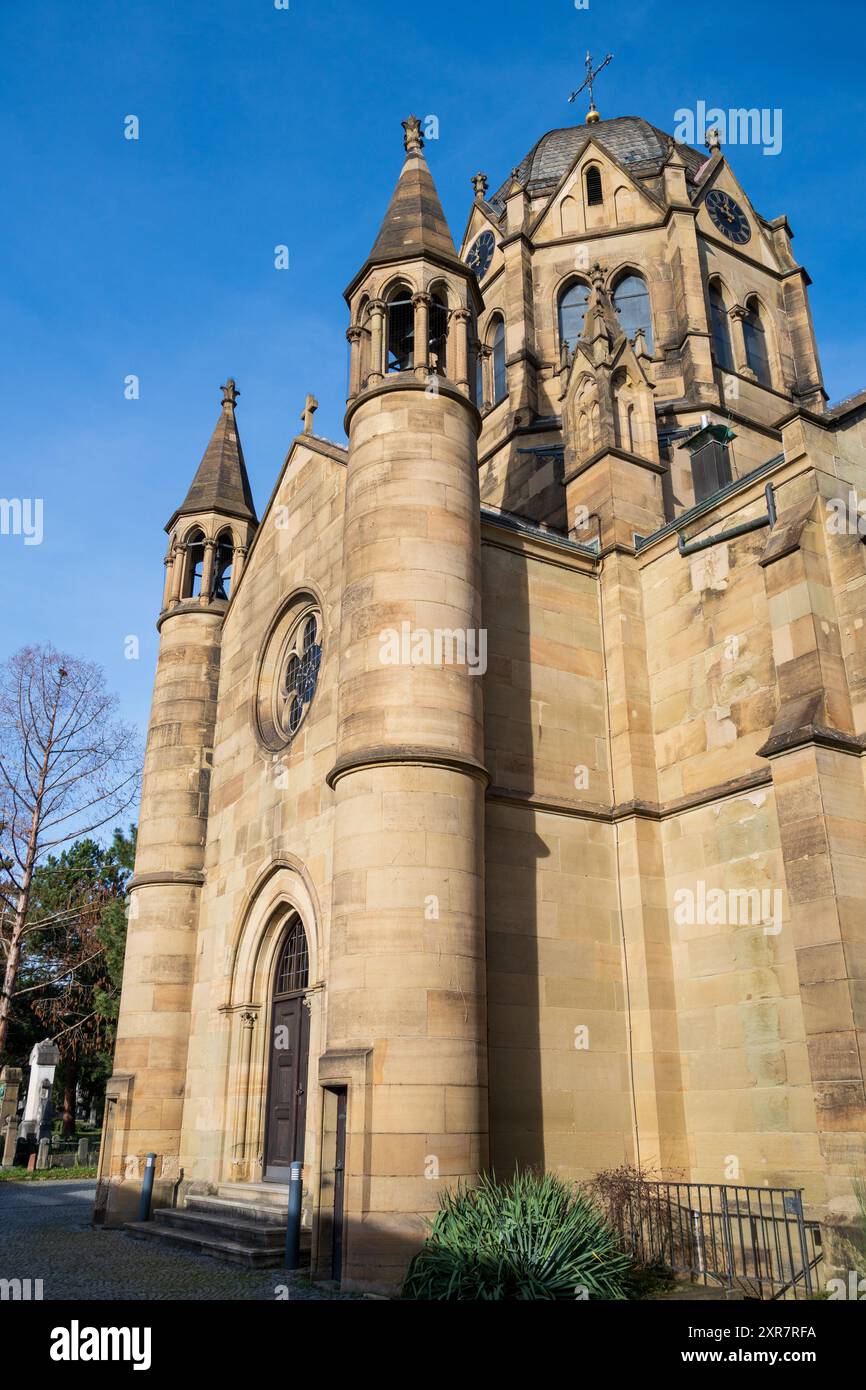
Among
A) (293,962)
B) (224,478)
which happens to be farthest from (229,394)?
(293,962)

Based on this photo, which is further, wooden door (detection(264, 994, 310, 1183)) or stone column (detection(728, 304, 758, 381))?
stone column (detection(728, 304, 758, 381))

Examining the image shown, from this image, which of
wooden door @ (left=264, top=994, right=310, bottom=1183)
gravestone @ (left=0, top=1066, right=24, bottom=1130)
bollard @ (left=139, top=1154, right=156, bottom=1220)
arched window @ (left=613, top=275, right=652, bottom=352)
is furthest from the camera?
gravestone @ (left=0, top=1066, right=24, bottom=1130)

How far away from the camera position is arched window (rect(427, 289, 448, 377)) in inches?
597

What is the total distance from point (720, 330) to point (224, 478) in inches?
583

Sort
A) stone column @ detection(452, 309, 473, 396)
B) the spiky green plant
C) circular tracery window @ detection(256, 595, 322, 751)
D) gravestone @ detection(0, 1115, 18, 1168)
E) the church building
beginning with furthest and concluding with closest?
gravestone @ detection(0, 1115, 18, 1168), circular tracery window @ detection(256, 595, 322, 751), stone column @ detection(452, 309, 473, 396), the church building, the spiky green plant

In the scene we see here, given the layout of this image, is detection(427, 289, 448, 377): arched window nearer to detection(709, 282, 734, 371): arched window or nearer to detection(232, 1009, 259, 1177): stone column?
detection(232, 1009, 259, 1177): stone column

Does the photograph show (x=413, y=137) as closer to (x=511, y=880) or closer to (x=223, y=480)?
(x=223, y=480)

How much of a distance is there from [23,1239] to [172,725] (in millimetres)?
8815

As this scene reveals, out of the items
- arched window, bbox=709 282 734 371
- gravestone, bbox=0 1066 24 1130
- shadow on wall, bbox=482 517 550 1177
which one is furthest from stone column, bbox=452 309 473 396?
gravestone, bbox=0 1066 24 1130

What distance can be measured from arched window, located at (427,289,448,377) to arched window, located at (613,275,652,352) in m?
13.3

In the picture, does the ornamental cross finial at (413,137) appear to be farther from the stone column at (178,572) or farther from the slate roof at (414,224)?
the stone column at (178,572)

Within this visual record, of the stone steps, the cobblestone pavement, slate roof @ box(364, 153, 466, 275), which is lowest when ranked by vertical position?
the cobblestone pavement

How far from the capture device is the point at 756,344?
2902cm
